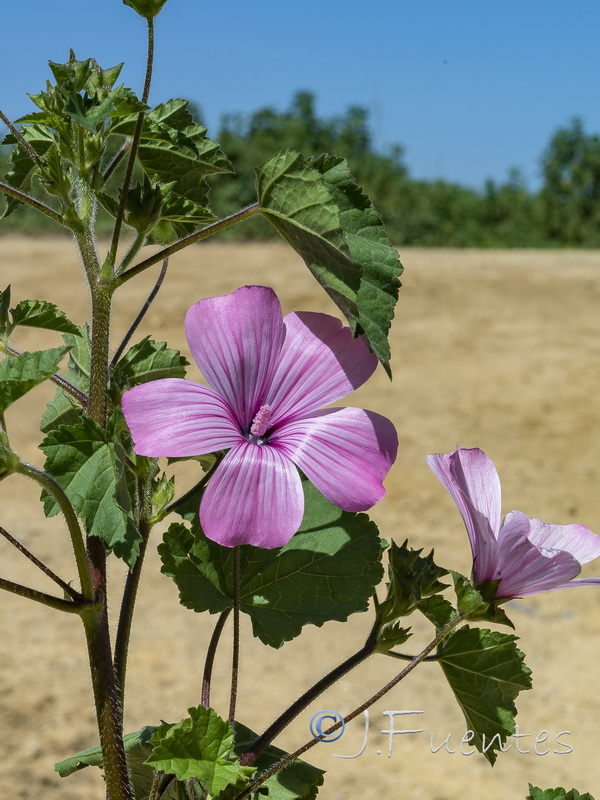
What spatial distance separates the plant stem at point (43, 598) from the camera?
0.78m

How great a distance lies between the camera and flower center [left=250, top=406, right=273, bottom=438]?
0.84 meters

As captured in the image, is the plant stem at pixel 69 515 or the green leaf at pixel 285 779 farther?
the green leaf at pixel 285 779

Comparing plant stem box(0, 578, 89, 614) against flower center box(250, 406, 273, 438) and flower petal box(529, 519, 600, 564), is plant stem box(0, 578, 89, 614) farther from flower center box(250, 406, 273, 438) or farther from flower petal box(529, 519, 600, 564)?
flower petal box(529, 519, 600, 564)

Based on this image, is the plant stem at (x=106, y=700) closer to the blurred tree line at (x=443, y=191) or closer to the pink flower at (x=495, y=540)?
the pink flower at (x=495, y=540)

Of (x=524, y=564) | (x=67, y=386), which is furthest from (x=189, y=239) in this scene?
(x=524, y=564)

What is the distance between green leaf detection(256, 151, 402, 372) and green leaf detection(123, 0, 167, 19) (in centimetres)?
17

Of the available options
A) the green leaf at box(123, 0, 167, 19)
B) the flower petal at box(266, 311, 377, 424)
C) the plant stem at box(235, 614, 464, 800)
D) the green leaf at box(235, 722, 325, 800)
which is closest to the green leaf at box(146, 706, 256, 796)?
the plant stem at box(235, 614, 464, 800)

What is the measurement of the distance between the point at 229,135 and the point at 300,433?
13.1 meters

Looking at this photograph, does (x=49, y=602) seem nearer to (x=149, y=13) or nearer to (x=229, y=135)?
(x=149, y=13)

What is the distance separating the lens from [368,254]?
784 millimetres

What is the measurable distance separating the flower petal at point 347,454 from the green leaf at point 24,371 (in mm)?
197

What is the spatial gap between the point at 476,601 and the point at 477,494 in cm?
10

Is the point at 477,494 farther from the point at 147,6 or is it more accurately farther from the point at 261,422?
the point at 147,6

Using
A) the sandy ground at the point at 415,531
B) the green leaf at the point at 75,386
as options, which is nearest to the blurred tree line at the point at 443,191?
the sandy ground at the point at 415,531
